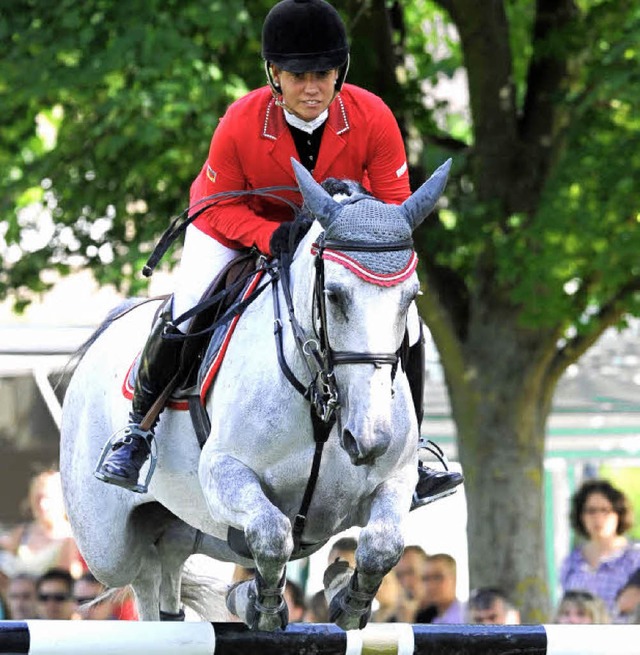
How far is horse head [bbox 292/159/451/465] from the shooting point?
5.10 m

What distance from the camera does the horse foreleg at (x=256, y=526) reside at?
→ 5.35 m

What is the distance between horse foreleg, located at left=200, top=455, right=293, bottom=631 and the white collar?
50.8 inches

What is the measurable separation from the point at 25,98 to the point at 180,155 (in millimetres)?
1321

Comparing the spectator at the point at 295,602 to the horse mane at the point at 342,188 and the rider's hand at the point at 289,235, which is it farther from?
the horse mane at the point at 342,188

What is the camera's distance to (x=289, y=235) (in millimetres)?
5918

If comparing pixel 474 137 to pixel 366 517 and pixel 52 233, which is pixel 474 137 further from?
pixel 366 517

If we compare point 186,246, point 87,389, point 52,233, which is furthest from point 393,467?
point 52,233

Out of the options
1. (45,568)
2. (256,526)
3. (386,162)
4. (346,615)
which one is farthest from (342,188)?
(45,568)

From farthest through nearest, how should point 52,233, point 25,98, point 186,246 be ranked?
point 52,233 < point 25,98 < point 186,246

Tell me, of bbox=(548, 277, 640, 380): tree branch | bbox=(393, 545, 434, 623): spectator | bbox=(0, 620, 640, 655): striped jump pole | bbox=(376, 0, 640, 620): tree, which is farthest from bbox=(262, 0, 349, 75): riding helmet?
bbox=(548, 277, 640, 380): tree branch

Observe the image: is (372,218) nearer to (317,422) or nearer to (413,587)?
(317,422)

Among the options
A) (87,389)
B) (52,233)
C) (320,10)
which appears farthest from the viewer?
(52,233)

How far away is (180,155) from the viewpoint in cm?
1138

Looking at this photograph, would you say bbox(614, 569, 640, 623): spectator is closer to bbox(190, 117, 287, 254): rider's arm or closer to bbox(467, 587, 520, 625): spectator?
bbox(467, 587, 520, 625): spectator
